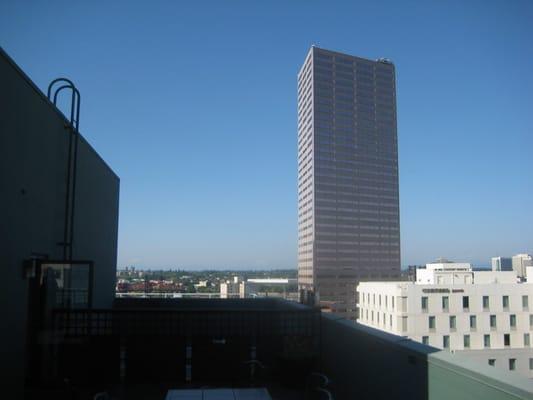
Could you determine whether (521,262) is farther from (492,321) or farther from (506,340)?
(492,321)

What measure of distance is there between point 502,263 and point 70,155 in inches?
3576

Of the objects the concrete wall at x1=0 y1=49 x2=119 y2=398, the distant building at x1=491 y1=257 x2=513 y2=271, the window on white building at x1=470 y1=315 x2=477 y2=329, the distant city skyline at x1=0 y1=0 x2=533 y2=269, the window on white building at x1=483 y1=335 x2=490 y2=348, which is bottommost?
the window on white building at x1=483 y1=335 x2=490 y2=348

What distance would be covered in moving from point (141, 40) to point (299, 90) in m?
117

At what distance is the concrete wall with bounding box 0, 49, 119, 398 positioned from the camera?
146 inches

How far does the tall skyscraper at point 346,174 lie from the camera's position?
105 metres

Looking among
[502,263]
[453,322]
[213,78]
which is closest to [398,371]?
[213,78]

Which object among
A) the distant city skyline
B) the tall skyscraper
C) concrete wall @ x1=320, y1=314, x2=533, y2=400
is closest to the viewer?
concrete wall @ x1=320, y1=314, x2=533, y2=400

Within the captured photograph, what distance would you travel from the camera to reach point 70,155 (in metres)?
5.32

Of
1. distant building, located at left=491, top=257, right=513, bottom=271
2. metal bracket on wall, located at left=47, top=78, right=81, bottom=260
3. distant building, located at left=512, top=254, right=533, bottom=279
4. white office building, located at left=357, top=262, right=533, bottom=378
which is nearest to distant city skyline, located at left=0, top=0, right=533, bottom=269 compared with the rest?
metal bracket on wall, located at left=47, top=78, right=81, bottom=260

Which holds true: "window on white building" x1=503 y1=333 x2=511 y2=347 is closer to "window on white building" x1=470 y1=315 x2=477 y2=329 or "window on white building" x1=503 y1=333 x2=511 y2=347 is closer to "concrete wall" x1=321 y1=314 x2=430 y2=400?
"window on white building" x1=470 y1=315 x2=477 y2=329

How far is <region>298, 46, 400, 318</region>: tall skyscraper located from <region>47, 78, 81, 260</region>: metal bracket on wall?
9876 centimetres

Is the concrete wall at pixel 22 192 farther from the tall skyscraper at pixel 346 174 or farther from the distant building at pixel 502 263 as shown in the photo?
the tall skyscraper at pixel 346 174

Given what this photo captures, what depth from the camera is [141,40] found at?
9.79 metres

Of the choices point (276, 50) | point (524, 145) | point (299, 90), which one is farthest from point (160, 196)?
point (299, 90)
